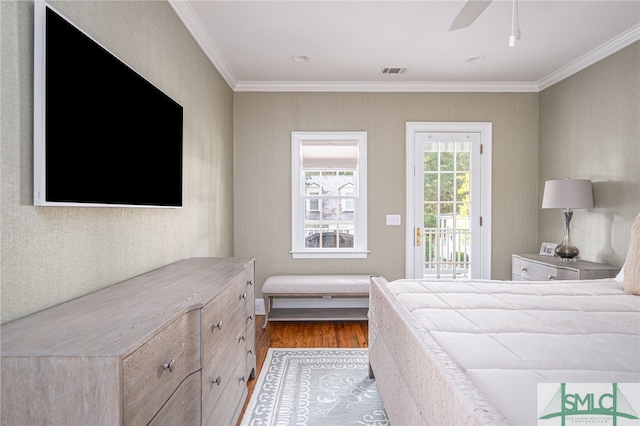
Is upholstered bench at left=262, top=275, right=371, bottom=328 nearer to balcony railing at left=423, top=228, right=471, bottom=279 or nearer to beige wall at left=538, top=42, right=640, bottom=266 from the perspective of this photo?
balcony railing at left=423, top=228, right=471, bottom=279

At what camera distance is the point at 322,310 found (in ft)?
13.0

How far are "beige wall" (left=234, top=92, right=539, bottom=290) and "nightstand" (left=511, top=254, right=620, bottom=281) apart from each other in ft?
1.83

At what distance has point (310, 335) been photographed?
3426 mm

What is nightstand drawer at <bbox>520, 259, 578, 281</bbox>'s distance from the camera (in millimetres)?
3023

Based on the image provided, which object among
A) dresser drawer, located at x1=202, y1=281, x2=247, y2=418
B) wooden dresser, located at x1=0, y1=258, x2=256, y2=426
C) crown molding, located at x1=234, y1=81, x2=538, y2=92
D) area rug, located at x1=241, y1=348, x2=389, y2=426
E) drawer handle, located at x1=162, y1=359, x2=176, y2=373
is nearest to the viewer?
wooden dresser, located at x1=0, y1=258, x2=256, y2=426

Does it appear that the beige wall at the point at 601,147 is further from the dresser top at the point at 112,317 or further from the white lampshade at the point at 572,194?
the dresser top at the point at 112,317

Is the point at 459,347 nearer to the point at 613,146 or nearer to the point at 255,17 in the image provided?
the point at 255,17

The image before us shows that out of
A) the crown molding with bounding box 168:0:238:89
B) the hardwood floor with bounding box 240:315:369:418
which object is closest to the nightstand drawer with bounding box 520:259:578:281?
the hardwood floor with bounding box 240:315:369:418

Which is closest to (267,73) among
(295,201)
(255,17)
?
(255,17)

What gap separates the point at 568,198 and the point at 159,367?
11.7 ft

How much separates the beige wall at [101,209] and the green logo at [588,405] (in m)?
1.63

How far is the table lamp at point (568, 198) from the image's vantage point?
312 cm

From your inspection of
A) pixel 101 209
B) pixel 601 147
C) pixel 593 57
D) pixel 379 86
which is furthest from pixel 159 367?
pixel 593 57

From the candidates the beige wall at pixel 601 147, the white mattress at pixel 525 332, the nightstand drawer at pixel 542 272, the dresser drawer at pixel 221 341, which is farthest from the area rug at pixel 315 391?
the beige wall at pixel 601 147
